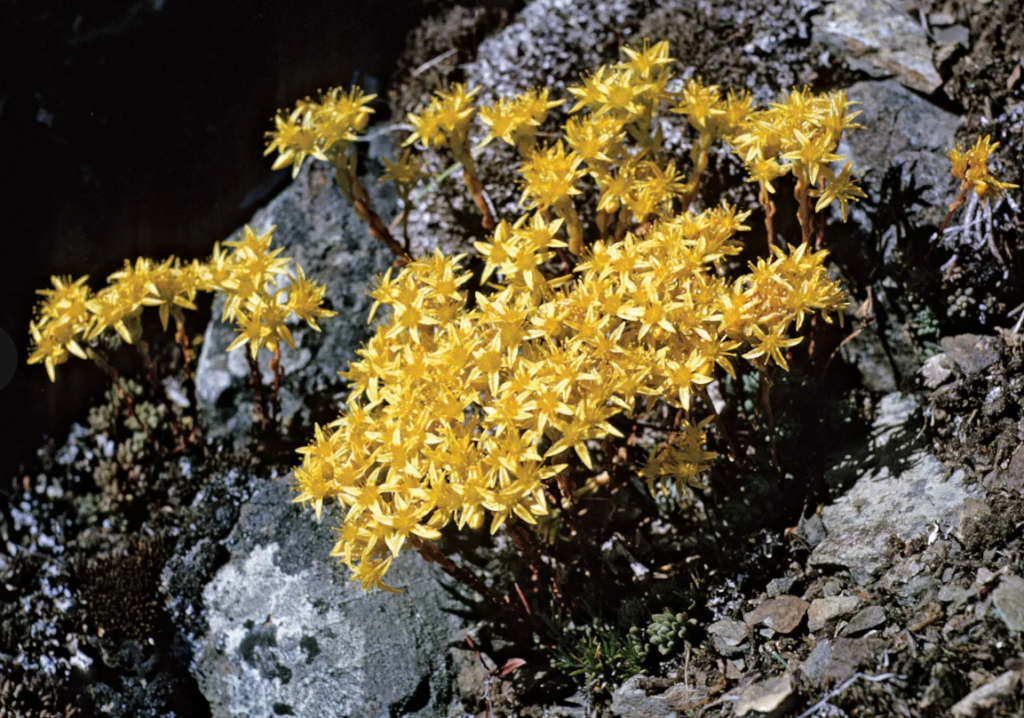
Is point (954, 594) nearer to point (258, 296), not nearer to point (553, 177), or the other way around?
point (553, 177)

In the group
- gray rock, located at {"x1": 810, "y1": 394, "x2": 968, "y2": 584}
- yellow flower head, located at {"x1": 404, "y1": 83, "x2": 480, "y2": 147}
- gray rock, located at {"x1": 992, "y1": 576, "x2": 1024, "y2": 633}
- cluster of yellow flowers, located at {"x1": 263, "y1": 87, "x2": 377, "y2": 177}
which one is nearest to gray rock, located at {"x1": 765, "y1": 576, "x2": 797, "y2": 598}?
gray rock, located at {"x1": 810, "y1": 394, "x2": 968, "y2": 584}

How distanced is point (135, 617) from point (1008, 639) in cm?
384

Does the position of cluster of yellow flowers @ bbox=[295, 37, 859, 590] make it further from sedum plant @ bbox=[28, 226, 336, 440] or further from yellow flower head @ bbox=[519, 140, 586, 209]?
sedum plant @ bbox=[28, 226, 336, 440]

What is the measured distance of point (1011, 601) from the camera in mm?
2650

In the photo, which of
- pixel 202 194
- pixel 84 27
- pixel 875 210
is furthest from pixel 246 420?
pixel 875 210

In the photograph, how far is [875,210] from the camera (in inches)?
157


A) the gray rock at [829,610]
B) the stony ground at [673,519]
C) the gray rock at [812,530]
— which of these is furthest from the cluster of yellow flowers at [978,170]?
the gray rock at [829,610]

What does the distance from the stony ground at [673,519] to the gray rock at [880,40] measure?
0.6 inches

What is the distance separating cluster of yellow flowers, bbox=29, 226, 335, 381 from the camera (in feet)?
12.3

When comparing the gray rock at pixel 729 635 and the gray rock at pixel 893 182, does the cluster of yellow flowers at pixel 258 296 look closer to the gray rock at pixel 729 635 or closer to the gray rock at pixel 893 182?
the gray rock at pixel 729 635

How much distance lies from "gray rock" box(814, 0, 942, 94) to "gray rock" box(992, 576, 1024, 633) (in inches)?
100

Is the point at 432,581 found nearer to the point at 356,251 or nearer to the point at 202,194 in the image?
the point at 356,251

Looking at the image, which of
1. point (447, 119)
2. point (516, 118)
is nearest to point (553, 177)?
point (516, 118)

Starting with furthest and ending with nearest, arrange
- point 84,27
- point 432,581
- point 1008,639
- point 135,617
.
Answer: point 84,27
point 135,617
point 432,581
point 1008,639
